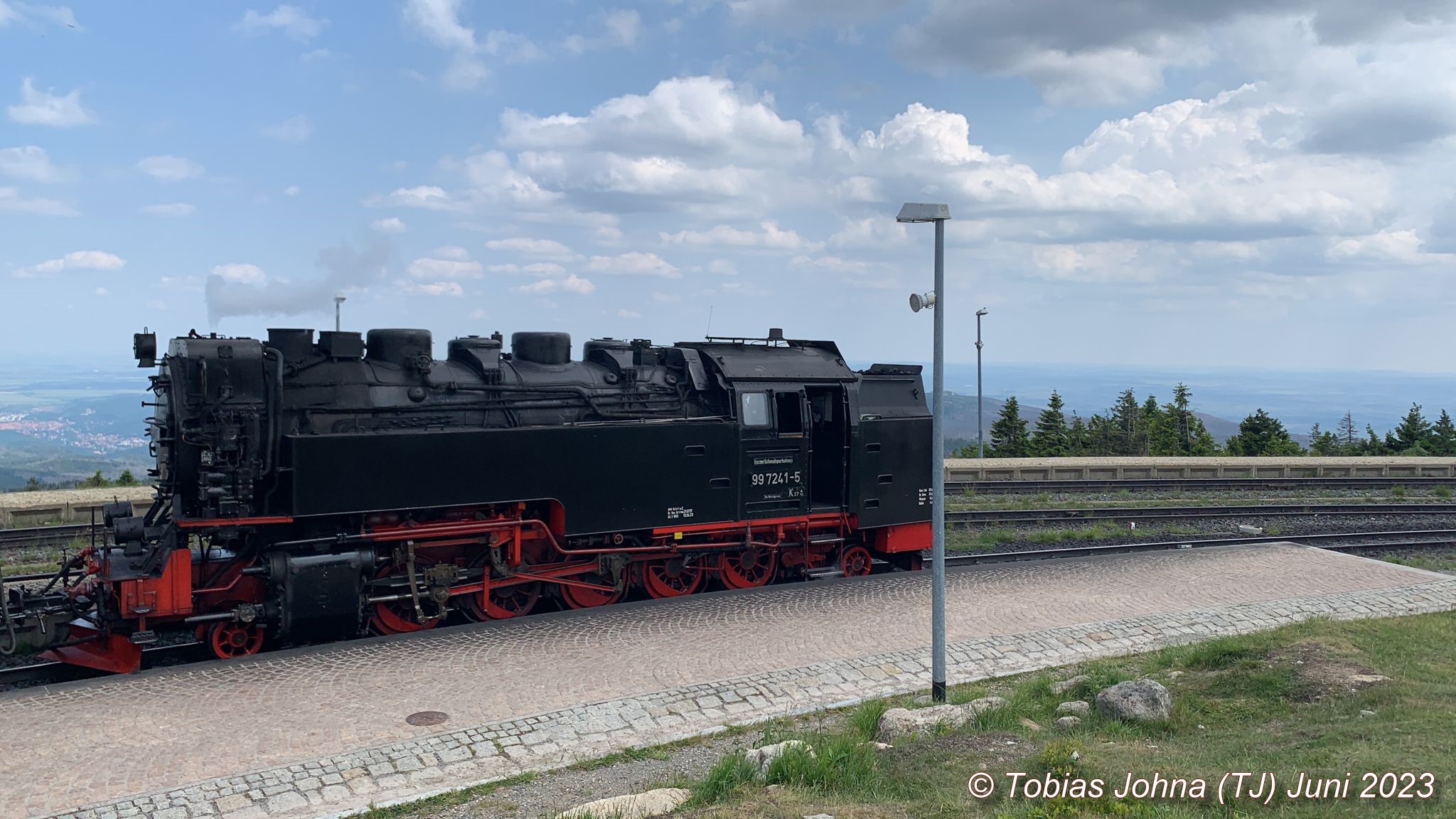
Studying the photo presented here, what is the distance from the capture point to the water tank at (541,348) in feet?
44.4

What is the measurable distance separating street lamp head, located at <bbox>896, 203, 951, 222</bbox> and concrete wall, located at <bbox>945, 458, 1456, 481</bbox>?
62.7 feet

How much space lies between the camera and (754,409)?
14.2 m

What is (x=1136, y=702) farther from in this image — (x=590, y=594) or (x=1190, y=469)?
(x=1190, y=469)

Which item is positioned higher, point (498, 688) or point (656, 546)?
point (656, 546)

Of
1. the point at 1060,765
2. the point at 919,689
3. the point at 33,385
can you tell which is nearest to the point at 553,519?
the point at 919,689

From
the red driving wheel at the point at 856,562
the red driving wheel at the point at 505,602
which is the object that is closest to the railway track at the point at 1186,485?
the red driving wheel at the point at 856,562

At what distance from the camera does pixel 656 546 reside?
13500 millimetres

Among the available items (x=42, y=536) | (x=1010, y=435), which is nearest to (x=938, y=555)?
(x=42, y=536)

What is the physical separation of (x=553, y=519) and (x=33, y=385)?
174 metres

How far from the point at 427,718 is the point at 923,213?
6.25m

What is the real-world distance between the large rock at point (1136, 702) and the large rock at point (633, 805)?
3.70 m

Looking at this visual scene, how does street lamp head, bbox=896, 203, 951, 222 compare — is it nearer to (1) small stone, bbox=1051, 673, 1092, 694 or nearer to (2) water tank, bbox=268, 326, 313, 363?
(1) small stone, bbox=1051, 673, 1092, 694

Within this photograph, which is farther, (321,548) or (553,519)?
(553,519)

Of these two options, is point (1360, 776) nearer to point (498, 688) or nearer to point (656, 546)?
point (498, 688)
